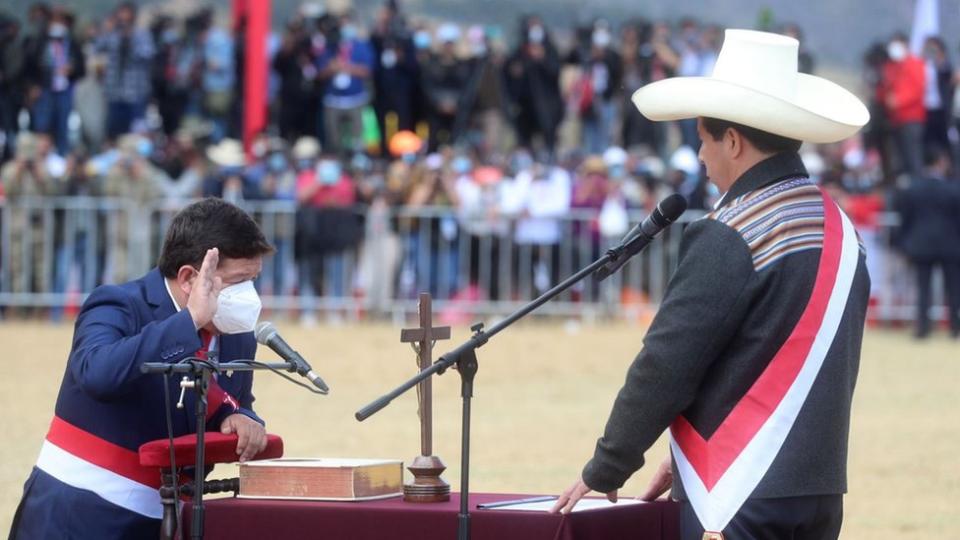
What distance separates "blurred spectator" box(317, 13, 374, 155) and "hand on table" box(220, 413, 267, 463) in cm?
1696

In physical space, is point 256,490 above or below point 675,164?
below

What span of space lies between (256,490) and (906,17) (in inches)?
1357

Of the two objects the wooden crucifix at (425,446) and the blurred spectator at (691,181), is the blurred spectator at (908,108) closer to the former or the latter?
the blurred spectator at (691,181)

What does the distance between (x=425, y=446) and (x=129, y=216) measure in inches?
538

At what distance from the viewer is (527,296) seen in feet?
61.9

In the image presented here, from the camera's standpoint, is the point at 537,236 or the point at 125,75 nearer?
the point at 537,236

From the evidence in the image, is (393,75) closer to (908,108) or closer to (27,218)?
(27,218)

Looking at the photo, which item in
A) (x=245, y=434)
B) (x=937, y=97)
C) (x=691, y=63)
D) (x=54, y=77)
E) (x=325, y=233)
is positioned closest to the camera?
(x=245, y=434)

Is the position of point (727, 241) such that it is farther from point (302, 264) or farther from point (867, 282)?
point (302, 264)

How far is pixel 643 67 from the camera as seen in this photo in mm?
22688

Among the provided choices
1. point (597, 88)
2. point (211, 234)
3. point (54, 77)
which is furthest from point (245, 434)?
point (597, 88)

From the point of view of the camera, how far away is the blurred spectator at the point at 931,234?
1833 centimetres

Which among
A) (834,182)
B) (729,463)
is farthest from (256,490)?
(834,182)

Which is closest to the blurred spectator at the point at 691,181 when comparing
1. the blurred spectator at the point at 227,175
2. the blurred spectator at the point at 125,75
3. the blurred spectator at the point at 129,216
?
the blurred spectator at the point at 227,175
